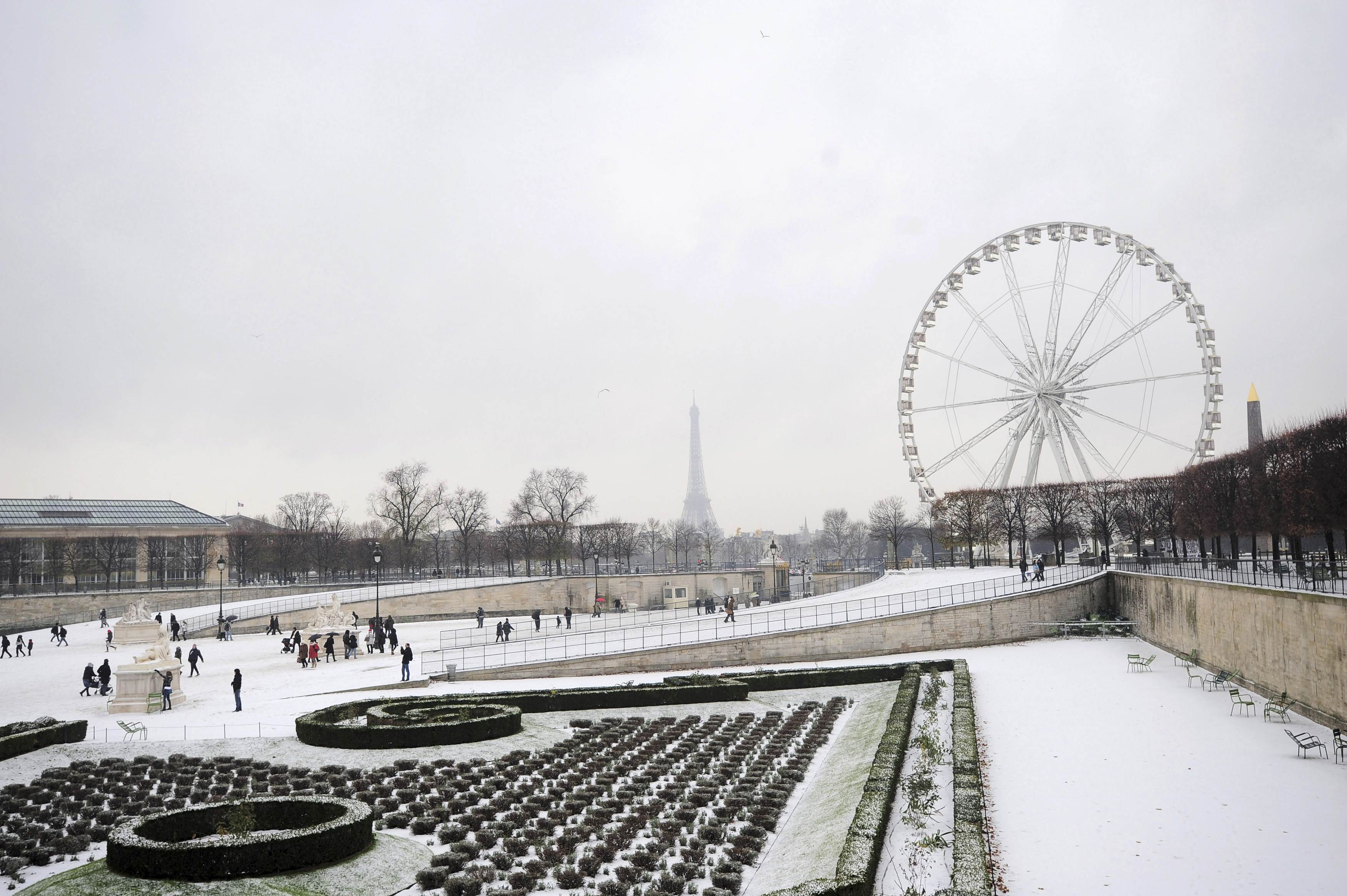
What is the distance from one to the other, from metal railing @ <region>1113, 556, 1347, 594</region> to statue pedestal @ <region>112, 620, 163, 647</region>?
38578 mm

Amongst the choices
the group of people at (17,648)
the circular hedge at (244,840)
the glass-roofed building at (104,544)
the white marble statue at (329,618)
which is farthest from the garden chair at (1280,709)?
the glass-roofed building at (104,544)

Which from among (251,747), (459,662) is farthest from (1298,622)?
(459,662)

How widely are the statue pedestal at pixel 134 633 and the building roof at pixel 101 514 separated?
1737 inches

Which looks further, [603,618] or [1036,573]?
[603,618]

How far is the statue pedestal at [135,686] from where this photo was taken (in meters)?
25.4

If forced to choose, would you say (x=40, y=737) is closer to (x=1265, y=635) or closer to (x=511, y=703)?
(x=511, y=703)

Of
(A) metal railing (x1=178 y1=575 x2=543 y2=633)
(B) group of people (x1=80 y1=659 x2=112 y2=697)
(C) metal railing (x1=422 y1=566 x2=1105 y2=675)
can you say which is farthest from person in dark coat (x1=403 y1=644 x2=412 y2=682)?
(A) metal railing (x1=178 y1=575 x2=543 y2=633)

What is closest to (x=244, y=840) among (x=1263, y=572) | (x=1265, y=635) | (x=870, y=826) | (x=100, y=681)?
(x=870, y=826)

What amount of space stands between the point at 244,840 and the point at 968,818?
876 centimetres

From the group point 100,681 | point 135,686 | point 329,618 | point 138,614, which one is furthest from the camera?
point 138,614

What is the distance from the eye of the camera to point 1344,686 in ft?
55.9

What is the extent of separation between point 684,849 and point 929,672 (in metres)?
17.1

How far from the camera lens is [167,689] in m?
25.2

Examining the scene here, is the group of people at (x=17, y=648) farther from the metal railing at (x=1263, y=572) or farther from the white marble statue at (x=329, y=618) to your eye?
the metal railing at (x=1263, y=572)
